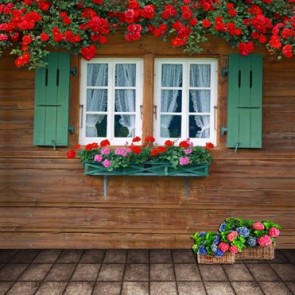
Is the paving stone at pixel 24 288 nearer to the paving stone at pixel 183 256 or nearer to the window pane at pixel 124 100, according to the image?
the paving stone at pixel 183 256

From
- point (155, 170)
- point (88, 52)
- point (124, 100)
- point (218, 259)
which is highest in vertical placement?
point (88, 52)

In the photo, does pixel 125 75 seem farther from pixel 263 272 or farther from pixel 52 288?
pixel 263 272

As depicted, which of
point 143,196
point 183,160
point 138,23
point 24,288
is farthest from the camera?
point 143,196

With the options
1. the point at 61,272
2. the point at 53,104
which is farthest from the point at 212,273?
the point at 53,104

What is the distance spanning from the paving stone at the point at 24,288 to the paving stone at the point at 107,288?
577mm

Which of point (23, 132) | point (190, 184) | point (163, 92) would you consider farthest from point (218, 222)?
point (23, 132)

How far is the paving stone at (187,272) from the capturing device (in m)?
3.52

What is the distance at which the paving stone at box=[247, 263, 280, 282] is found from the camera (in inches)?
139

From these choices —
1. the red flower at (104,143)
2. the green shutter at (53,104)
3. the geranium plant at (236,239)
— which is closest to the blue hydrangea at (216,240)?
the geranium plant at (236,239)

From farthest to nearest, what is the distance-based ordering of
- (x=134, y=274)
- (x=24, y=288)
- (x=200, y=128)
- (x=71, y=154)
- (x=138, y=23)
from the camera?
(x=200, y=128) → (x=138, y=23) → (x=71, y=154) → (x=134, y=274) → (x=24, y=288)

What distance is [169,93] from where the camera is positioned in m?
4.68

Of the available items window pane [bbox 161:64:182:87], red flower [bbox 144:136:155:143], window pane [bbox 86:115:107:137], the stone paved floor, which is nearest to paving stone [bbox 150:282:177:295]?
the stone paved floor

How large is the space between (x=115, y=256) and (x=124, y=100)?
6.60ft

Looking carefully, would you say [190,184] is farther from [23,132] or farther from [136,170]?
[23,132]
